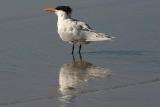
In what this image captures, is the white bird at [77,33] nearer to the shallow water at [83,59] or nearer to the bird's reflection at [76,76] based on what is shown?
the shallow water at [83,59]

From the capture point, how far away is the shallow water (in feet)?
23.2

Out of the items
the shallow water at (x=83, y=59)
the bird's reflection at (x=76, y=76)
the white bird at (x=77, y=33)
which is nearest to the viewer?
the shallow water at (x=83, y=59)

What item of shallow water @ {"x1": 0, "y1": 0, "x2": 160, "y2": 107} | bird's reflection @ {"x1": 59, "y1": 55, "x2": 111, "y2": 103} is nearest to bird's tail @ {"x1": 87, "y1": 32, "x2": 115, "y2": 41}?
shallow water @ {"x1": 0, "y1": 0, "x2": 160, "y2": 107}

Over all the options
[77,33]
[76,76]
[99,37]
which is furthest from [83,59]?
[76,76]

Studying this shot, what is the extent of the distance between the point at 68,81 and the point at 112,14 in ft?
11.8

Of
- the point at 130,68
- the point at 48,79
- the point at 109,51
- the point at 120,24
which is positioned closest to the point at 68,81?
the point at 48,79

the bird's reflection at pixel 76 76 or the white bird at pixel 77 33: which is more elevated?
the white bird at pixel 77 33

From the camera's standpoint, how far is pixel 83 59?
29.5 ft

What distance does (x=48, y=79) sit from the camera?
7.93 meters

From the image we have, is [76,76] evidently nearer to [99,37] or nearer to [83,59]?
[83,59]

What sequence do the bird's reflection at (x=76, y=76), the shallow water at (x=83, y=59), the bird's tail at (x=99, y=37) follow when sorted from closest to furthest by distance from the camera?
1. the shallow water at (x=83, y=59)
2. the bird's reflection at (x=76, y=76)
3. the bird's tail at (x=99, y=37)

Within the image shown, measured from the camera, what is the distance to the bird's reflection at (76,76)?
23.6 ft

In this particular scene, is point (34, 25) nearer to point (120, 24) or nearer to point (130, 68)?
point (120, 24)

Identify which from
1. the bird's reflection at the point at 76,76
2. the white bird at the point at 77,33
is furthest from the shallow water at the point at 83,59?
A: the white bird at the point at 77,33
